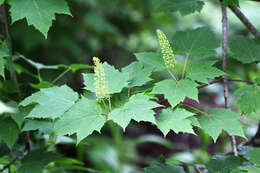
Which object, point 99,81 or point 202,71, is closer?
point 99,81

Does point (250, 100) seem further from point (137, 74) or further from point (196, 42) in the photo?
point (137, 74)

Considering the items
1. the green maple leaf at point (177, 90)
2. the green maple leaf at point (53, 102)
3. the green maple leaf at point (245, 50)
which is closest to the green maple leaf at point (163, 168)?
the green maple leaf at point (177, 90)

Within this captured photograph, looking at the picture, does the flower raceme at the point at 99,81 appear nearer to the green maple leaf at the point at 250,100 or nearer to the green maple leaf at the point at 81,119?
the green maple leaf at the point at 81,119

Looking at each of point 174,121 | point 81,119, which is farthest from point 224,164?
point 81,119

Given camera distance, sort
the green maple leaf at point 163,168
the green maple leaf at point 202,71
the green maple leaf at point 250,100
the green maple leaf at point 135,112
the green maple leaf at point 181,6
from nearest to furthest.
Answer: the green maple leaf at point 135,112, the green maple leaf at point 202,71, the green maple leaf at point 250,100, the green maple leaf at point 163,168, the green maple leaf at point 181,6

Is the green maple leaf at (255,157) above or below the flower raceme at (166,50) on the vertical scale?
below

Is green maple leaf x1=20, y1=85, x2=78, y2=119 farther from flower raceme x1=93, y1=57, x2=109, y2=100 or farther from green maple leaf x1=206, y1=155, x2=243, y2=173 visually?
green maple leaf x1=206, y1=155, x2=243, y2=173
